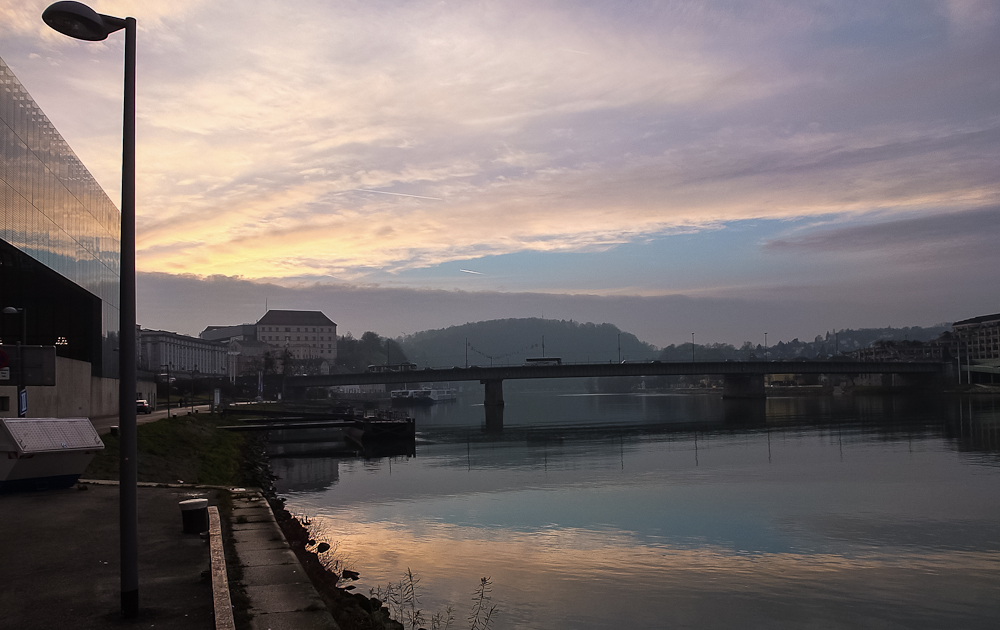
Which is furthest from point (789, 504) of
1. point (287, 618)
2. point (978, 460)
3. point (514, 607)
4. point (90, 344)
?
point (90, 344)

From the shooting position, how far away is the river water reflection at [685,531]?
2008 centimetres

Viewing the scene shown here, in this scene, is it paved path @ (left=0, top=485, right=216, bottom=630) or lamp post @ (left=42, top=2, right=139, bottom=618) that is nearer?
lamp post @ (left=42, top=2, right=139, bottom=618)

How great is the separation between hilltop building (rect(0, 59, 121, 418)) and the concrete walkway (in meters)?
28.4

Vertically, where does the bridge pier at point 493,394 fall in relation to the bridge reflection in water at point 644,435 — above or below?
above

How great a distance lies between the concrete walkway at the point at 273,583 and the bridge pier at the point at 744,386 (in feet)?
499

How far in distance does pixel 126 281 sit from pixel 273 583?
7.07 metres

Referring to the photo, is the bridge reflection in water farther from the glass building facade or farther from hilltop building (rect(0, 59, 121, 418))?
the glass building facade

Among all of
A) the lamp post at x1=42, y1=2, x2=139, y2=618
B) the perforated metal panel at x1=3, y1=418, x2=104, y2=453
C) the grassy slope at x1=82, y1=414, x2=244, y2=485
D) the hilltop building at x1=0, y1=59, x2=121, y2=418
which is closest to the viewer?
the lamp post at x1=42, y1=2, x2=139, y2=618

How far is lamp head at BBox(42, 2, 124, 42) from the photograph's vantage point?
10672mm

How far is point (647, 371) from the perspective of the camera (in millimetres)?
145250

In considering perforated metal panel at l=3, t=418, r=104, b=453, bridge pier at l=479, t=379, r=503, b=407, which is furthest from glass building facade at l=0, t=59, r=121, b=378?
bridge pier at l=479, t=379, r=503, b=407

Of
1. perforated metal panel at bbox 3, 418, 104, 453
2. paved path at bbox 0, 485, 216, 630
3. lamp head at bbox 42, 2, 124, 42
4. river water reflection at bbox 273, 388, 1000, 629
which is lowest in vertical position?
river water reflection at bbox 273, 388, 1000, 629

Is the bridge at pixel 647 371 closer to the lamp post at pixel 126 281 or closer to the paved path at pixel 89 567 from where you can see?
the paved path at pixel 89 567

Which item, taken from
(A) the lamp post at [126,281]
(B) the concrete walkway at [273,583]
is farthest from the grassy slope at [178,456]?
(A) the lamp post at [126,281]
